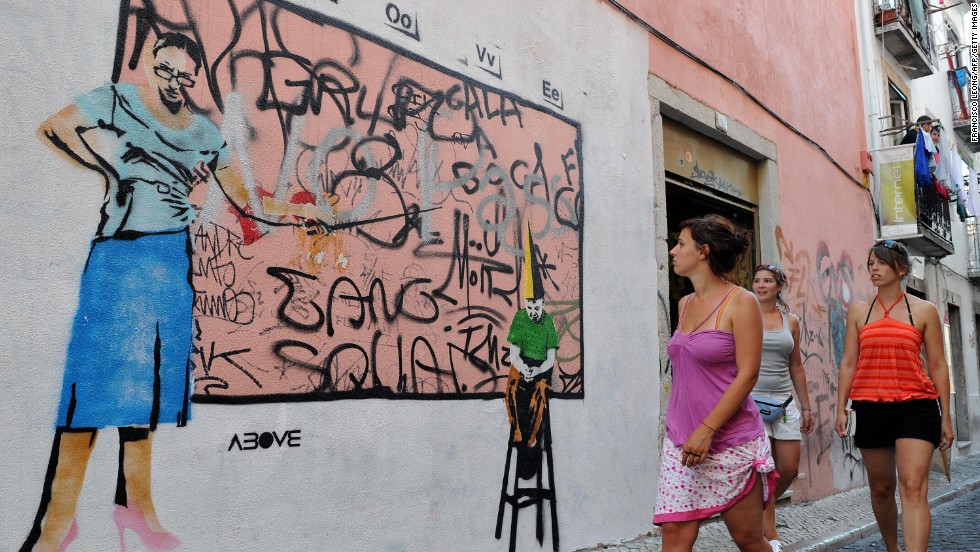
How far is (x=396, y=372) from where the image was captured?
4.17 m

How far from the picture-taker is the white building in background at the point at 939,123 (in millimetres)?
12305

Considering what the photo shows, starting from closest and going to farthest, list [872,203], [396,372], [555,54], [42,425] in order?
[42,425] → [396,372] → [555,54] → [872,203]

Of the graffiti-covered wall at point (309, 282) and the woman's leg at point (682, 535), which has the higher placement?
the graffiti-covered wall at point (309, 282)

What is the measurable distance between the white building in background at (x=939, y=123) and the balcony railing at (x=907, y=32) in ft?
0.05

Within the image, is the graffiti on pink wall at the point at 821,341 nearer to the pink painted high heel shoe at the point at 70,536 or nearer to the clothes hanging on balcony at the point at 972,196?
the pink painted high heel shoe at the point at 70,536

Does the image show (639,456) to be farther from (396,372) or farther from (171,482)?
(171,482)

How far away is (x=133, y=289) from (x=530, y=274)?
2.47 metres

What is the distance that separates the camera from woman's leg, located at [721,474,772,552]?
3.22 meters

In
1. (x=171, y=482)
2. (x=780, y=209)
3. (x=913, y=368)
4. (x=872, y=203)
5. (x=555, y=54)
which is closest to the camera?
(x=171, y=482)

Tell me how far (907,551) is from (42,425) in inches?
152

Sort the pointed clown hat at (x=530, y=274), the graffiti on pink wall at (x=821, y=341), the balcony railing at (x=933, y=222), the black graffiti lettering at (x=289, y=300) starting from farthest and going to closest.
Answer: the balcony railing at (x=933, y=222) < the graffiti on pink wall at (x=821, y=341) < the pointed clown hat at (x=530, y=274) < the black graffiti lettering at (x=289, y=300)

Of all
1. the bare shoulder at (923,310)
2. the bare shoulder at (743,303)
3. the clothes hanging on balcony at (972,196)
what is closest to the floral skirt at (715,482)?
the bare shoulder at (743,303)

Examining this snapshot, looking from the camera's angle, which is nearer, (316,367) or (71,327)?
(71,327)

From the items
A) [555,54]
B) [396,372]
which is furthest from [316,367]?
[555,54]
